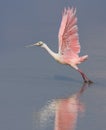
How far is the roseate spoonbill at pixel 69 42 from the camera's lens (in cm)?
1167

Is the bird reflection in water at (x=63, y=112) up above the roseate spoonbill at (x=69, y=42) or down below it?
below

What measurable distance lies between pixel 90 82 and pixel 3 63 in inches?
60.4

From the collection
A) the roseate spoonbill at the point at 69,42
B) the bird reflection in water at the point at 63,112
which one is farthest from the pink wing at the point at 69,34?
the bird reflection in water at the point at 63,112

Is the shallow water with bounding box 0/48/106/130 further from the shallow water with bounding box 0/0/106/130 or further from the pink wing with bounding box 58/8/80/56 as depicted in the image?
the pink wing with bounding box 58/8/80/56

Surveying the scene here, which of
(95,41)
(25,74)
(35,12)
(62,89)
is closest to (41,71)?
(25,74)

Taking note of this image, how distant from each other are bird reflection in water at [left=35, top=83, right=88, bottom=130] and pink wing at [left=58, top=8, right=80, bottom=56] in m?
1.39

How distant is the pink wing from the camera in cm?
1167

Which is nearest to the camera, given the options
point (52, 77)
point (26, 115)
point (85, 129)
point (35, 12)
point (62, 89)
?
point (85, 129)

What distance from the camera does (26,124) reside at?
8.84 m

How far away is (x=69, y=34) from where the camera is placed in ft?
38.5

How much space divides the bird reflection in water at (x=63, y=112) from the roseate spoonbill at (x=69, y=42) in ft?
4.06

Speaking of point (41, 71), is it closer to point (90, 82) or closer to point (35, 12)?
point (90, 82)

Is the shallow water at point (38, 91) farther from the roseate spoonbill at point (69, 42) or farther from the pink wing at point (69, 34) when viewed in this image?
the pink wing at point (69, 34)

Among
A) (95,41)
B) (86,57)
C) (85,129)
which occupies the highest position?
(95,41)
